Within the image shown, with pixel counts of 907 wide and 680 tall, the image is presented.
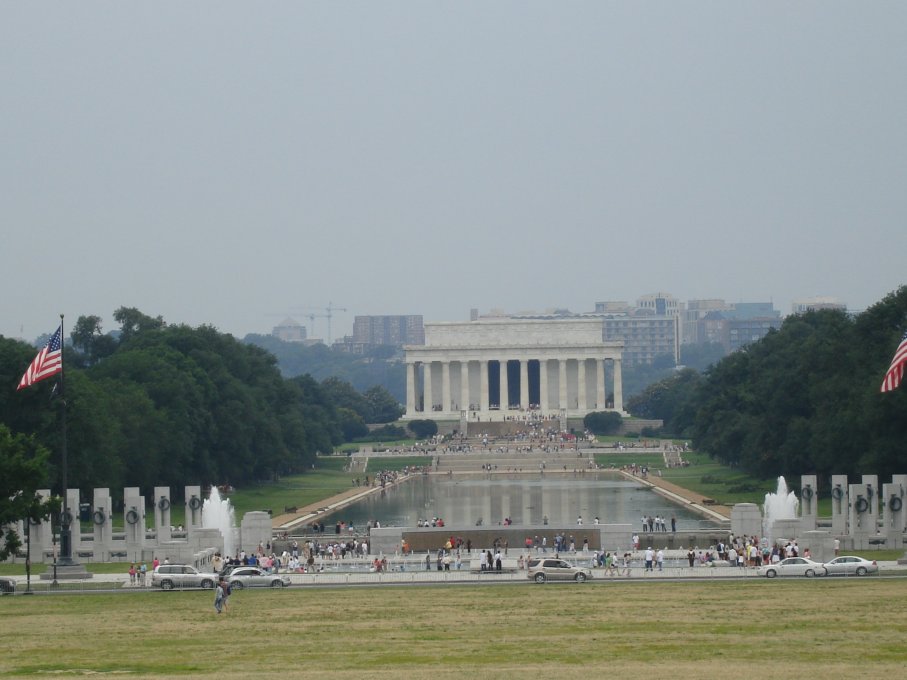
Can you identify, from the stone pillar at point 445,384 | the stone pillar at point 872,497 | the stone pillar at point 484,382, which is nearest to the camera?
the stone pillar at point 872,497

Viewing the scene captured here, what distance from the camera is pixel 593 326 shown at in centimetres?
18750

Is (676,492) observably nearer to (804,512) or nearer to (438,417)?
(804,512)

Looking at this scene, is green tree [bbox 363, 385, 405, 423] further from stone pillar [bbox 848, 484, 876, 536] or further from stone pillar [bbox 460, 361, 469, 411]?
stone pillar [bbox 848, 484, 876, 536]

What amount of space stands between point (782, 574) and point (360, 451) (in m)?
94.4

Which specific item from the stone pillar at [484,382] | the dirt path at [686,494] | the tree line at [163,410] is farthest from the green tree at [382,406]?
the dirt path at [686,494]

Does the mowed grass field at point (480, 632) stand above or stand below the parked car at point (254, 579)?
below

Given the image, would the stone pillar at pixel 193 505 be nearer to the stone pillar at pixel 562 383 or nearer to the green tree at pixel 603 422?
the green tree at pixel 603 422

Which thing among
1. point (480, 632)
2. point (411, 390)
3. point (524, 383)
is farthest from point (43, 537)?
point (524, 383)

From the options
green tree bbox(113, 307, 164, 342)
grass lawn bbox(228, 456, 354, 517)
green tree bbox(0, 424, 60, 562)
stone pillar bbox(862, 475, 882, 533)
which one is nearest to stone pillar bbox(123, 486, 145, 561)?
green tree bbox(0, 424, 60, 562)

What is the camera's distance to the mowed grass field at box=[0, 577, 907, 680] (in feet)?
103

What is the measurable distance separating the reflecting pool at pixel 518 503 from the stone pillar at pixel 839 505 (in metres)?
7.67

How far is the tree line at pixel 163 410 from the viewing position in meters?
73.2

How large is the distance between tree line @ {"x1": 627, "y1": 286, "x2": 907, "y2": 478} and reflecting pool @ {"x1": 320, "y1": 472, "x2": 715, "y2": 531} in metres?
6.08

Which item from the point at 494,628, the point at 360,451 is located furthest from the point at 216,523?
the point at 360,451
